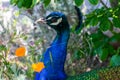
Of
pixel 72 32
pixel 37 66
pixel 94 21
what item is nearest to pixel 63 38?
pixel 37 66

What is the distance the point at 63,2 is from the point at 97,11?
2.01ft

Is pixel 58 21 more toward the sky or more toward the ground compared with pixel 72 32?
more toward the sky

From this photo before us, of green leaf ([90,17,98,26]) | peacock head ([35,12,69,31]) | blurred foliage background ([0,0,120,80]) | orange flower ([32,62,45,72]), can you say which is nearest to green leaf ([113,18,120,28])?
blurred foliage background ([0,0,120,80])

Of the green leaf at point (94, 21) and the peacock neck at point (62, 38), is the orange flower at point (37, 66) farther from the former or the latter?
the green leaf at point (94, 21)

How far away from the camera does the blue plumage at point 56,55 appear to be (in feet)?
7.59

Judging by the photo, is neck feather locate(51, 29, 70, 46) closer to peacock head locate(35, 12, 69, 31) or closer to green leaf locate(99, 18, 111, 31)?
peacock head locate(35, 12, 69, 31)

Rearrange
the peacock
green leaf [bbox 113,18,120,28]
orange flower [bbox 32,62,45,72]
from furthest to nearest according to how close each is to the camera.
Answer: green leaf [bbox 113,18,120,28], the peacock, orange flower [bbox 32,62,45,72]

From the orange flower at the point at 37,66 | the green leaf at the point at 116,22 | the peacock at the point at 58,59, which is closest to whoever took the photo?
the orange flower at the point at 37,66

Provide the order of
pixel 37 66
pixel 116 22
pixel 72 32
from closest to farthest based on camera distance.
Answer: pixel 37 66
pixel 116 22
pixel 72 32

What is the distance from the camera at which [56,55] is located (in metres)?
2.35

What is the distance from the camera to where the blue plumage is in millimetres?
2314

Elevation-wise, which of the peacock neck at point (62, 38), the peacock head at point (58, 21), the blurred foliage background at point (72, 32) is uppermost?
the peacock head at point (58, 21)

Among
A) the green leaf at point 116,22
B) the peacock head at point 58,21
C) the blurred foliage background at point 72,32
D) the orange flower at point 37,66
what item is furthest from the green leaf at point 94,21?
the orange flower at point 37,66

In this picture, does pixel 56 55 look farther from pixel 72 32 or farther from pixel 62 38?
pixel 72 32
